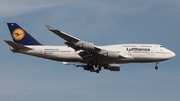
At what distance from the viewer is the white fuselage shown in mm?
61281

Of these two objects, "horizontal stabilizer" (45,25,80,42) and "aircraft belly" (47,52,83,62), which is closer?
"horizontal stabilizer" (45,25,80,42)

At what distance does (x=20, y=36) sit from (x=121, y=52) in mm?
15664

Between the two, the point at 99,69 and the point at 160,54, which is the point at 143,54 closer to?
the point at 160,54

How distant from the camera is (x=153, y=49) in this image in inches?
2445

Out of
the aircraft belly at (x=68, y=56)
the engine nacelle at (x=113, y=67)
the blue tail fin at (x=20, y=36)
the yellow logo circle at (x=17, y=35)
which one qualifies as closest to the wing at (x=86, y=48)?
the aircraft belly at (x=68, y=56)

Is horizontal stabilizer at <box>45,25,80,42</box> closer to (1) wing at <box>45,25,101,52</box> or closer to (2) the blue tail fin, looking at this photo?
(1) wing at <box>45,25,101,52</box>

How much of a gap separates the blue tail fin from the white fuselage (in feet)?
7.13

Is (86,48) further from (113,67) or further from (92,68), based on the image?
(113,67)

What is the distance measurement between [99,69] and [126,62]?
4329 mm

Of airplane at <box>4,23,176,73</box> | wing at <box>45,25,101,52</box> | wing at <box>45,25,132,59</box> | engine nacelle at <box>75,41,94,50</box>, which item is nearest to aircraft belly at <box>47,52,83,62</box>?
airplane at <box>4,23,176,73</box>

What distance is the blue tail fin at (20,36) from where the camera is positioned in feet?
210

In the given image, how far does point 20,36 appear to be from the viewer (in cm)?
6462

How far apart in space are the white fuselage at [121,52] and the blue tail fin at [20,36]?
2.17 meters

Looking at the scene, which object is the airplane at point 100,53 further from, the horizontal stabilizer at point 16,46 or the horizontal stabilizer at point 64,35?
the horizontal stabilizer at point 64,35
